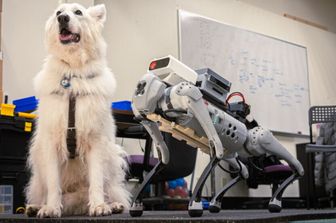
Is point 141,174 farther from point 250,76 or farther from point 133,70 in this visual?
point 250,76

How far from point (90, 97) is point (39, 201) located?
A: 0.62m

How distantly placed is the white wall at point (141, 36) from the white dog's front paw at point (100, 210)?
2.09m

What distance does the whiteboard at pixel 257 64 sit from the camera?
554 centimetres

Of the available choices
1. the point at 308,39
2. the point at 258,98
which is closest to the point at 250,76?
the point at 258,98

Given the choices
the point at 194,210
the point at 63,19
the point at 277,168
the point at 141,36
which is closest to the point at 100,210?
the point at 194,210

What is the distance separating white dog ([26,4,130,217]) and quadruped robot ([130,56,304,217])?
41 centimetres

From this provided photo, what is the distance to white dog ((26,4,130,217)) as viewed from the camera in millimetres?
2273

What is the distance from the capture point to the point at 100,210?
6.98ft

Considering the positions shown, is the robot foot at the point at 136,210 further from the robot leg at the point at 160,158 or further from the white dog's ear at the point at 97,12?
the white dog's ear at the point at 97,12

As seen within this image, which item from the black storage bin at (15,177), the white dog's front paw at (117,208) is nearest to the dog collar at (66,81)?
the white dog's front paw at (117,208)

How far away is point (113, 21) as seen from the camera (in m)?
4.96

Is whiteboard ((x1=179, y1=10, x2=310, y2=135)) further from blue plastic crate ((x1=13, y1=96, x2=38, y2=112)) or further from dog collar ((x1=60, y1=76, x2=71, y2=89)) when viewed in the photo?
dog collar ((x1=60, y1=76, x2=71, y2=89))

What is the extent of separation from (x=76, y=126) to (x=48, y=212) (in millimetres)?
445

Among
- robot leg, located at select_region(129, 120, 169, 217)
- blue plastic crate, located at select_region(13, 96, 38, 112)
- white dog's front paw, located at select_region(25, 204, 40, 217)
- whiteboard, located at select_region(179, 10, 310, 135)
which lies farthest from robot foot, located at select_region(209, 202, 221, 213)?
whiteboard, located at select_region(179, 10, 310, 135)
